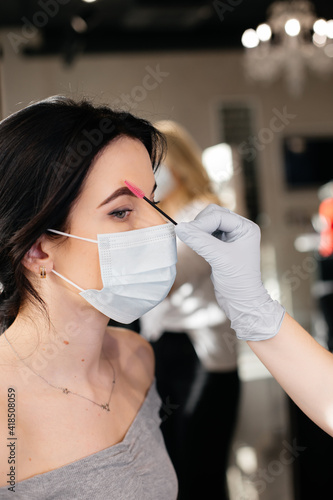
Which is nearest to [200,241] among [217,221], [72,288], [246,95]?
[217,221]

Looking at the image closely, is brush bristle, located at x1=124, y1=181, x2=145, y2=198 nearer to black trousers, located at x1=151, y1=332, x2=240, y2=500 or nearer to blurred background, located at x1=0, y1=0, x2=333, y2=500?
black trousers, located at x1=151, y1=332, x2=240, y2=500

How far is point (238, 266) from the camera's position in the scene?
1.19m

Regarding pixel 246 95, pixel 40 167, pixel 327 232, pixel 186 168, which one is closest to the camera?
pixel 40 167

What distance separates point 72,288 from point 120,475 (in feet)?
1.51

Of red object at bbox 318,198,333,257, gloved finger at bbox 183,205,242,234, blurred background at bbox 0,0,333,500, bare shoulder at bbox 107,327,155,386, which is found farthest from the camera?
red object at bbox 318,198,333,257

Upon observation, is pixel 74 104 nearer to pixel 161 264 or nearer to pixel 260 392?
pixel 161 264

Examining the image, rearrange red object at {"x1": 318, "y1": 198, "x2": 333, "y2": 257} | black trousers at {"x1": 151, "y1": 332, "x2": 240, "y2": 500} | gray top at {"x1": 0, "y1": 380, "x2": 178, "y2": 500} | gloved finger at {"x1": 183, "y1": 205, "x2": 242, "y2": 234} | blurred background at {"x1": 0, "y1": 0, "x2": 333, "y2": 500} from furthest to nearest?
red object at {"x1": 318, "y1": 198, "x2": 333, "y2": 257}
blurred background at {"x1": 0, "y1": 0, "x2": 333, "y2": 500}
black trousers at {"x1": 151, "y1": 332, "x2": 240, "y2": 500}
gloved finger at {"x1": 183, "y1": 205, "x2": 242, "y2": 234}
gray top at {"x1": 0, "y1": 380, "x2": 178, "y2": 500}

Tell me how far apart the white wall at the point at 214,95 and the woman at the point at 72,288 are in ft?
10.6

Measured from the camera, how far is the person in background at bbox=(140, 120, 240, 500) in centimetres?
225

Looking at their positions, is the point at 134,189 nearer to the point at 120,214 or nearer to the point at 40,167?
the point at 120,214

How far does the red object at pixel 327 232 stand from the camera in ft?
15.4

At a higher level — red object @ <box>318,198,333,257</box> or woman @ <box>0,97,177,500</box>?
woman @ <box>0,97,177,500</box>

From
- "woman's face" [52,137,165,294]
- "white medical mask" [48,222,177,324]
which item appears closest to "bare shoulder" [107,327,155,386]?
"white medical mask" [48,222,177,324]

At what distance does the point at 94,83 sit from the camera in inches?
198
